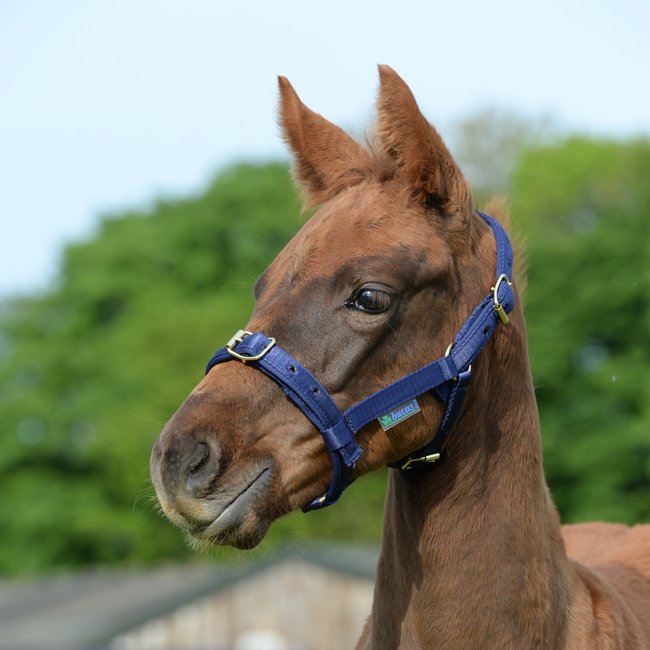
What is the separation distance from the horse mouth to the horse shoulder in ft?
4.58

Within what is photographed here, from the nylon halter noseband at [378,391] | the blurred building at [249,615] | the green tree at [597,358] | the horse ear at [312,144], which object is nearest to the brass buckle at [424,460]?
the nylon halter noseband at [378,391]

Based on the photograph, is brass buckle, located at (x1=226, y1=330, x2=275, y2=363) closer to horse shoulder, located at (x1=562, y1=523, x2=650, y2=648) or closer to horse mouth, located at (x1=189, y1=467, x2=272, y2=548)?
horse mouth, located at (x1=189, y1=467, x2=272, y2=548)

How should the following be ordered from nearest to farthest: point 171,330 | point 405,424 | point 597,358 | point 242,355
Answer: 1. point 242,355
2. point 405,424
3. point 597,358
4. point 171,330

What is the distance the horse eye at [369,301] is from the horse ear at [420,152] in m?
0.51

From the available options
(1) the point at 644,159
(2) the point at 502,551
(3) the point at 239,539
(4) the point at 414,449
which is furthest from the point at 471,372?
(1) the point at 644,159

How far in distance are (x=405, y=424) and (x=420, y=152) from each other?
1.06 m

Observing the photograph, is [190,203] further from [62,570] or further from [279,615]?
[279,615]

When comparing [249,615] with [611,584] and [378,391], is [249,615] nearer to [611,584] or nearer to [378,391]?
[611,584]

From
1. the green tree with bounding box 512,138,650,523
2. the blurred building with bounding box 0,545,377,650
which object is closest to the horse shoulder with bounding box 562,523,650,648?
the green tree with bounding box 512,138,650,523

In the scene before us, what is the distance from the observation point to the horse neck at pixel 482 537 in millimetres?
4074

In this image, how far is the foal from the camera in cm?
387

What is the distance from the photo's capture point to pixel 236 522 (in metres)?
3.80

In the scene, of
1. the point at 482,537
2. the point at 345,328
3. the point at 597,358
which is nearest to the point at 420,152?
the point at 345,328

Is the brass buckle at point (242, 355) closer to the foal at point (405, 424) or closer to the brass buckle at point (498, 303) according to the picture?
the foal at point (405, 424)
